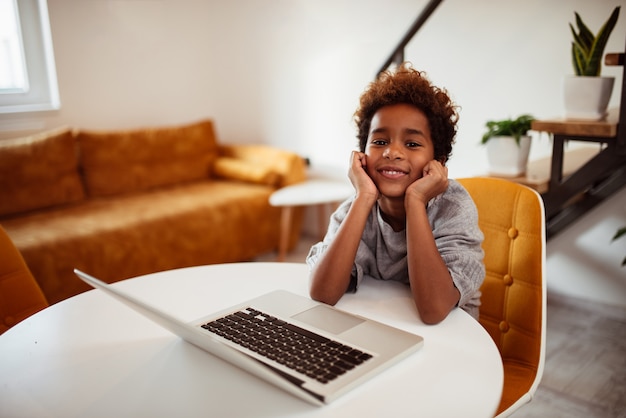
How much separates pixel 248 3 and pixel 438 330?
3248mm

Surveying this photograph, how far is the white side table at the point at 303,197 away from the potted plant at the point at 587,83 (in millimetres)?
1320

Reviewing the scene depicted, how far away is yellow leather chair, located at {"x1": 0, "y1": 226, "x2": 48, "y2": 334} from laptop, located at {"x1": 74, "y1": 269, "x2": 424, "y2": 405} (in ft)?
1.73

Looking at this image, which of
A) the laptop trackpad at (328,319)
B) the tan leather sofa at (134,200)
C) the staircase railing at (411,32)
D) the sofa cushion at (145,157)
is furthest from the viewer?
the sofa cushion at (145,157)

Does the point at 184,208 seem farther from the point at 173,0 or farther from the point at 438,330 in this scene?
the point at 438,330

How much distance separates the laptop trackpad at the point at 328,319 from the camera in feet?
2.87

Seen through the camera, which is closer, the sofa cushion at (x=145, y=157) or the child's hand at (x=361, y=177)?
the child's hand at (x=361, y=177)

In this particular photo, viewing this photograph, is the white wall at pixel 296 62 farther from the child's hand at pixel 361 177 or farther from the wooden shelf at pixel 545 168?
the child's hand at pixel 361 177

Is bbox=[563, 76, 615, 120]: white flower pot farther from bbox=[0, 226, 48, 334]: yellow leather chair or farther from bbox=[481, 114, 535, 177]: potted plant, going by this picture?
bbox=[0, 226, 48, 334]: yellow leather chair

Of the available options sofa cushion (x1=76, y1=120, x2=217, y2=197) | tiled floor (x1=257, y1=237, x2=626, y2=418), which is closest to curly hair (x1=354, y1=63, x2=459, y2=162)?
tiled floor (x1=257, y1=237, x2=626, y2=418)

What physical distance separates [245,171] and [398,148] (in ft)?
7.26

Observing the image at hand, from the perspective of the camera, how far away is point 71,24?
2971 mm

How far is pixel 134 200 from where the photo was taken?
116 inches

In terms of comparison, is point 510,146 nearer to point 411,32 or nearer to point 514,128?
point 514,128

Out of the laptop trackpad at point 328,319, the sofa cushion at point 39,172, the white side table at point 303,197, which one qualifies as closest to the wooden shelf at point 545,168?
the white side table at point 303,197
